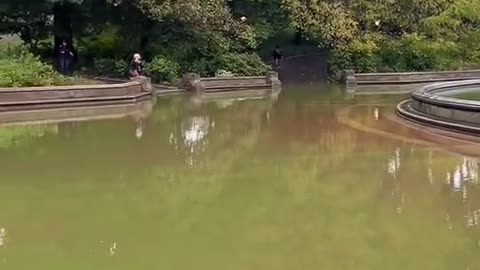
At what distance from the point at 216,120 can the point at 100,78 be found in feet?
33.5

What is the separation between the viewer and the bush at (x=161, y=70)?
28688 mm

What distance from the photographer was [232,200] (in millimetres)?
9672

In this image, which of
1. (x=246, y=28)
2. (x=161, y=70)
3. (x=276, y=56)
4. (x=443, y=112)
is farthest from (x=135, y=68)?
(x=443, y=112)

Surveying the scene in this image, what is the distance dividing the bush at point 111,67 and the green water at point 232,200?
12488 millimetres

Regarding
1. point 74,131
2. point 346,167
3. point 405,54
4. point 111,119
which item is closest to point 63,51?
point 111,119

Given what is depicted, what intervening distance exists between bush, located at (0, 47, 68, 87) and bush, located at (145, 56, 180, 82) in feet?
17.6

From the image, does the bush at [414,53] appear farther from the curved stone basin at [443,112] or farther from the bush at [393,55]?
the curved stone basin at [443,112]

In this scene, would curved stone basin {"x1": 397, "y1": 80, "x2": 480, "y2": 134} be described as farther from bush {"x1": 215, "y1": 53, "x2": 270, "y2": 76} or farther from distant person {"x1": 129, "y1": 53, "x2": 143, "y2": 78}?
bush {"x1": 215, "y1": 53, "x2": 270, "y2": 76}

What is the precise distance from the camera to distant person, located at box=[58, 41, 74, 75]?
95.0 feet

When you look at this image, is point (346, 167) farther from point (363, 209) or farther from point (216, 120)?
point (216, 120)

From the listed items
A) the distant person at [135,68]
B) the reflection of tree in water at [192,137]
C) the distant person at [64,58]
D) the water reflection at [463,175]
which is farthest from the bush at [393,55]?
the water reflection at [463,175]

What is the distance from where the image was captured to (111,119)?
18625mm

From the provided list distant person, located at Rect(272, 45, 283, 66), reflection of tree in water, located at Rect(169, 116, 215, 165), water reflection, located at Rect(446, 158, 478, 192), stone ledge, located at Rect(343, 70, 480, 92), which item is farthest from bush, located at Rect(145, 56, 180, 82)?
water reflection, located at Rect(446, 158, 478, 192)

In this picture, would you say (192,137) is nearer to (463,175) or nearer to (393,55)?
(463,175)
